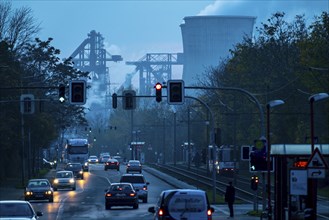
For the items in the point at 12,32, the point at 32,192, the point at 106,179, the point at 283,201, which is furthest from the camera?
the point at 106,179

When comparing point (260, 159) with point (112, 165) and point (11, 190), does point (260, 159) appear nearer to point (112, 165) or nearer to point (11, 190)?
point (11, 190)

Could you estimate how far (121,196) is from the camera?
58.5 meters

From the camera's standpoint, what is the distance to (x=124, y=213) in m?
53.9

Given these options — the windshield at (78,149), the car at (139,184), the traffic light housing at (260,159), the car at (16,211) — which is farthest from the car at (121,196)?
the windshield at (78,149)

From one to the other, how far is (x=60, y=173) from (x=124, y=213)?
101ft

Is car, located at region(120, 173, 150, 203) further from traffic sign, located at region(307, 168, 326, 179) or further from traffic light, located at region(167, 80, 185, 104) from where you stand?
traffic sign, located at region(307, 168, 326, 179)

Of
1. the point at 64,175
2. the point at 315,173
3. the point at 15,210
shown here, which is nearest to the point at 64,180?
the point at 64,175

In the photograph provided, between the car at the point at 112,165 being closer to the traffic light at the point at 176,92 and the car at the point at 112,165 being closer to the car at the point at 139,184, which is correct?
the car at the point at 139,184

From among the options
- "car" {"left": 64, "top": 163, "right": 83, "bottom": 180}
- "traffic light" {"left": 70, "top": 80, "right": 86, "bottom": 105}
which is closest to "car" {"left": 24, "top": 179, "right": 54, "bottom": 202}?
"traffic light" {"left": 70, "top": 80, "right": 86, "bottom": 105}

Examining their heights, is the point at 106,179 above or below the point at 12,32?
below

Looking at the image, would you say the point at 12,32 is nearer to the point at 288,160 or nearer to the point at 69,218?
the point at 69,218

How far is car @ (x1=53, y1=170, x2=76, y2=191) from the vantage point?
8406cm

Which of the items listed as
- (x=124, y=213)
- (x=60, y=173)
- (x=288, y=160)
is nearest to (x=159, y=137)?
(x=60, y=173)

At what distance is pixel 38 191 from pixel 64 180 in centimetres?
1826
